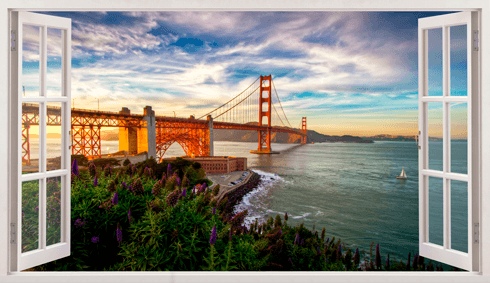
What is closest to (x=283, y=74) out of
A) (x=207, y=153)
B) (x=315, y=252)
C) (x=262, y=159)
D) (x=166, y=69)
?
(x=262, y=159)

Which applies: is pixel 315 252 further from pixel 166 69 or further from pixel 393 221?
pixel 166 69

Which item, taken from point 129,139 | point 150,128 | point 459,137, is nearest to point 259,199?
point 150,128

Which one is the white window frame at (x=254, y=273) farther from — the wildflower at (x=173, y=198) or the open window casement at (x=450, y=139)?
the wildflower at (x=173, y=198)

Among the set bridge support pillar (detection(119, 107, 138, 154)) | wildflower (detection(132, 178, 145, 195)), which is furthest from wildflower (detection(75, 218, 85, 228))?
bridge support pillar (detection(119, 107, 138, 154))

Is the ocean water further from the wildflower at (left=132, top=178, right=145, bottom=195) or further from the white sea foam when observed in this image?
the wildflower at (left=132, top=178, right=145, bottom=195)

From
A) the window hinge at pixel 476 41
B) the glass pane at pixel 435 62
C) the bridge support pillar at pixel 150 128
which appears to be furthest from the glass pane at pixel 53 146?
the bridge support pillar at pixel 150 128

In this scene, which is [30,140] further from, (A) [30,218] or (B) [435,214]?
(B) [435,214]
